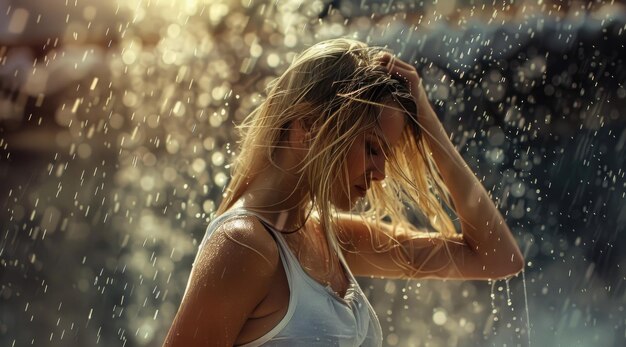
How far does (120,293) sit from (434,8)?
8.75 ft

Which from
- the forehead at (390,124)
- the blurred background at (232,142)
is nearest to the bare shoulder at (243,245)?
the forehead at (390,124)

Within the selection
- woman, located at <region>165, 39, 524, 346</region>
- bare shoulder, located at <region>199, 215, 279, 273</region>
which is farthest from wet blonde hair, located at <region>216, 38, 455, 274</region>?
bare shoulder, located at <region>199, 215, 279, 273</region>

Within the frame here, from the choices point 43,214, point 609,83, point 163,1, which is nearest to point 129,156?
point 43,214

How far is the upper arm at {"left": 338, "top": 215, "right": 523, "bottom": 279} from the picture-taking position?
1583 millimetres

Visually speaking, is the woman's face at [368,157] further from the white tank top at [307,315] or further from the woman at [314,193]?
the white tank top at [307,315]

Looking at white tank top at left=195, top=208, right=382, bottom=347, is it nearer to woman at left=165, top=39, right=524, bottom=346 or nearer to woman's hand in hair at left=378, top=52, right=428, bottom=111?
woman at left=165, top=39, right=524, bottom=346

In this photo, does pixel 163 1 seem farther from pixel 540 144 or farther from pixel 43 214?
pixel 540 144

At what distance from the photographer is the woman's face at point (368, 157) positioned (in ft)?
4.20

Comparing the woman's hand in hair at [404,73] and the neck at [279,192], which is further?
the woman's hand in hair at [404,73]

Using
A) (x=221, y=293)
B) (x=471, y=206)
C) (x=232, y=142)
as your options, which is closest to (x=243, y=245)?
(x=221, y=293)

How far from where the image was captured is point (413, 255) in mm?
1584

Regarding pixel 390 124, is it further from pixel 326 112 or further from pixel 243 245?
pixel 243 245

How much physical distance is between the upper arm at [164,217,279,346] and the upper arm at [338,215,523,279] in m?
0.44

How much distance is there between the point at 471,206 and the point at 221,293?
58 centimetres
